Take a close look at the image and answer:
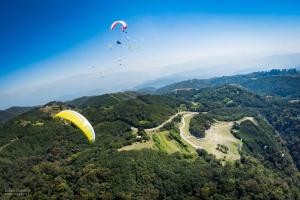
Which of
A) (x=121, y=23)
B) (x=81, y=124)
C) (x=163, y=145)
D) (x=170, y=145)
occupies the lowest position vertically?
(x=170, y=145)

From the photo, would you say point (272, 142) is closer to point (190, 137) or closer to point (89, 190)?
point (190, 137)

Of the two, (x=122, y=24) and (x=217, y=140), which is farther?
(x=217, y=140)

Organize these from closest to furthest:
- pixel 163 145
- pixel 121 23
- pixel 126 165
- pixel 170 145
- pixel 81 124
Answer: pixel 81 124, pixel 121 23, pixel 126 165, pixel 163 145, pixel 170 145

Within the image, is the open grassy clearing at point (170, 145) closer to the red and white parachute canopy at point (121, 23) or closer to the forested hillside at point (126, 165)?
the forested hillside at point (126, 165)

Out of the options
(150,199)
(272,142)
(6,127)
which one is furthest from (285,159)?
(6,127)

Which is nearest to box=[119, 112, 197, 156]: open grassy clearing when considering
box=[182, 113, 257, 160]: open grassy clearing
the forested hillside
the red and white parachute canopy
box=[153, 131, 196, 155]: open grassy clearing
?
box=[153, 131, 196, 155]: open grassy clearing

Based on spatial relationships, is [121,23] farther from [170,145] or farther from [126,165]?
[170,145]

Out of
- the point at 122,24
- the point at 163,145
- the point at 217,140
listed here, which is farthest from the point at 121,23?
the point at 217,140

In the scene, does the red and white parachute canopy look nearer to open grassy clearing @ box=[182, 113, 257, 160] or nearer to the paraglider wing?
the paraglider wing

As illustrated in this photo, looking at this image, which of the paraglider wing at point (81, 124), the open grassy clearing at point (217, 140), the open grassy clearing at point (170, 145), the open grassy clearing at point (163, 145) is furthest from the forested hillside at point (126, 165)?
the paraglider wing at point (81, 124)
